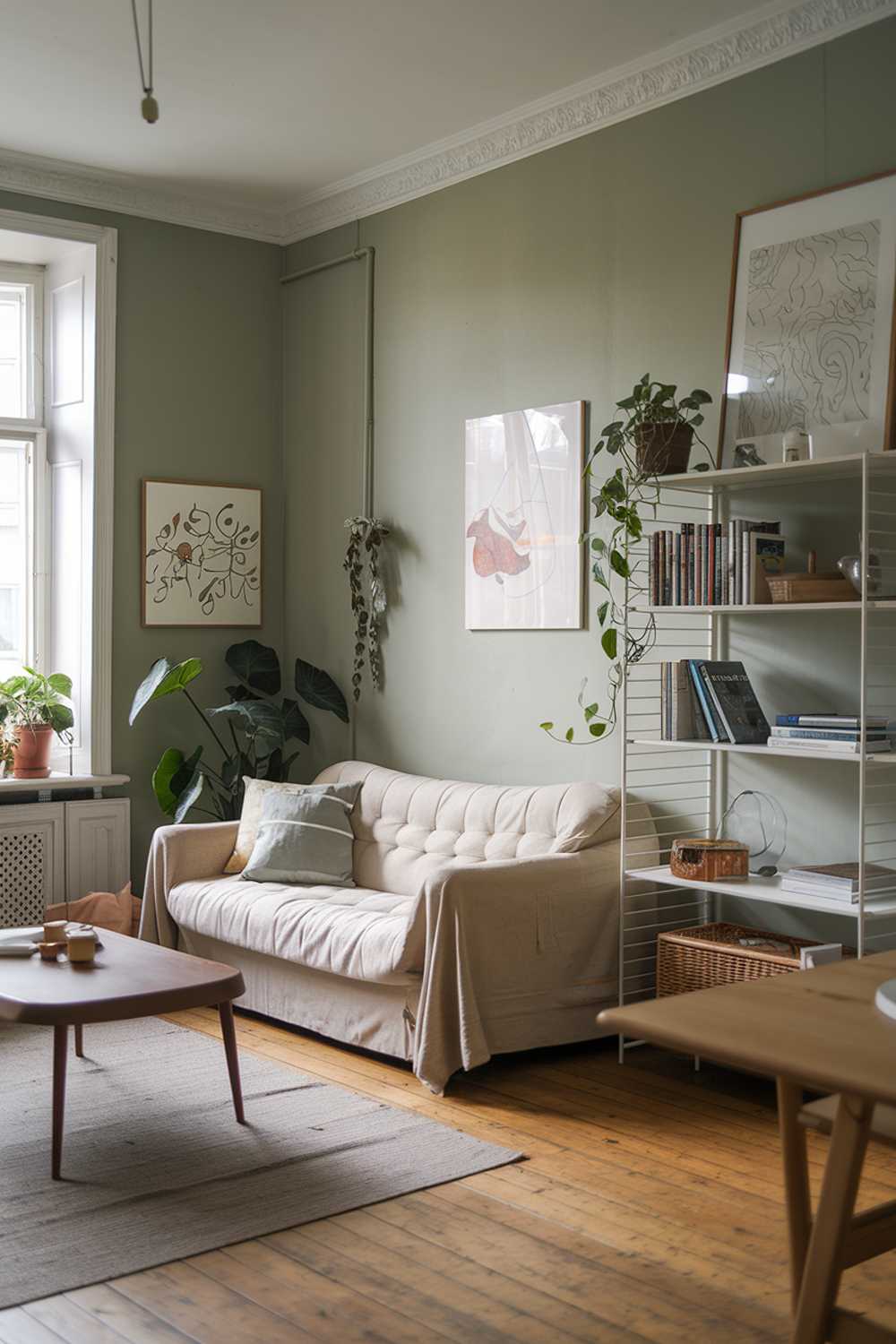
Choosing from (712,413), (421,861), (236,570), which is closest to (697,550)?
(712,413)

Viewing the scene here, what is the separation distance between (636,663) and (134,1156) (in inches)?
86.9

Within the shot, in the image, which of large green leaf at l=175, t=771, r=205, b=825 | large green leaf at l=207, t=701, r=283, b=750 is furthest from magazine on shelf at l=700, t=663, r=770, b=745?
large green leaf at l=175, t=771, r=205, b=825

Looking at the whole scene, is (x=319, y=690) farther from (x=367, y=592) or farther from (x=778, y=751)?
(x=778, y=751)

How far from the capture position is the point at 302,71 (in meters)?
4.66

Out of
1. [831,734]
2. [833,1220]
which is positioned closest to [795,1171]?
[833,1220]

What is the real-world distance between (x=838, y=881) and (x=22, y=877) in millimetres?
3294

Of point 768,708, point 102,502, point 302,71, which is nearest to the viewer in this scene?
point 768,708

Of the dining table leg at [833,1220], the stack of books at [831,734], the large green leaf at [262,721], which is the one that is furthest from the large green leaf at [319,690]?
the dining table leg at [833,1220]

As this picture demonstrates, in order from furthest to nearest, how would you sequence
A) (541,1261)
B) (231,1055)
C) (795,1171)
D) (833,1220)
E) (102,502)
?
(102,502) < (231,1055) < (541,1261) < (795,1171) < (833,1220)

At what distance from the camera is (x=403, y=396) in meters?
5.68

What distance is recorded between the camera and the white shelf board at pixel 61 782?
5.50m

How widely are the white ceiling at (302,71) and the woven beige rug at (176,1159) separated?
10.5 ft

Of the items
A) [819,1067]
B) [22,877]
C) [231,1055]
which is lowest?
[231,1055]

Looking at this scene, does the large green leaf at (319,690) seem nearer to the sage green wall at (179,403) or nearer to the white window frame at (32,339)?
the sage green wall at (179,403)
